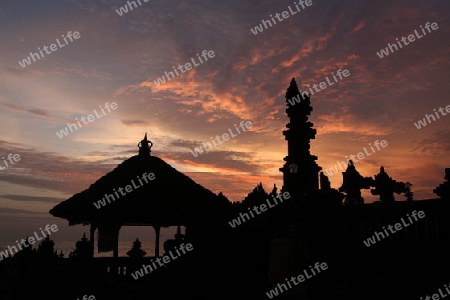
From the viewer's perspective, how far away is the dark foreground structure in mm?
5859

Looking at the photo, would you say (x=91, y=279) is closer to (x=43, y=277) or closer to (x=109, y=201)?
(x=109, y=201)

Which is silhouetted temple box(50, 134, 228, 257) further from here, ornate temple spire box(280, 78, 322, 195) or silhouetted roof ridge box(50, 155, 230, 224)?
ornate temple spire box(280, 78, 322, 195)

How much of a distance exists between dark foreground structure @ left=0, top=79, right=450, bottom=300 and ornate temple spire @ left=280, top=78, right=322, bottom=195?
5288mm

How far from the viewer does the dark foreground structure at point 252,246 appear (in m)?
Answer: 5.86

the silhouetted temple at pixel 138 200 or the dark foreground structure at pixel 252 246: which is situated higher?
the silhouetted temple at pixel 138 200

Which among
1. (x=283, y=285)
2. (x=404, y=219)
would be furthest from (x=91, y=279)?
(x=404, y=219)

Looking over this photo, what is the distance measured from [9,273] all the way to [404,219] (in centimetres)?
1115

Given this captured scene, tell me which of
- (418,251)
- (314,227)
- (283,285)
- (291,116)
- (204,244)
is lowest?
(418,251)

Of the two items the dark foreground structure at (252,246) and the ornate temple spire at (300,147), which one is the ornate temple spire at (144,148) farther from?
the ornate temple spire at (300,147)

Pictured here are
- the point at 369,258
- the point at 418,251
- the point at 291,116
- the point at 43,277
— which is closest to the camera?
the point at 418,251

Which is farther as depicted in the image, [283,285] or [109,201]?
[109,201]

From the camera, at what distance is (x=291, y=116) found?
1513cm

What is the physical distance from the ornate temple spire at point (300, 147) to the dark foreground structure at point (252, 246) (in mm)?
5288

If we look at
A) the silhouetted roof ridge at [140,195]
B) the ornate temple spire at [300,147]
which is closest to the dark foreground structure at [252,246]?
the silhouetted roof ridge at [140,195]
